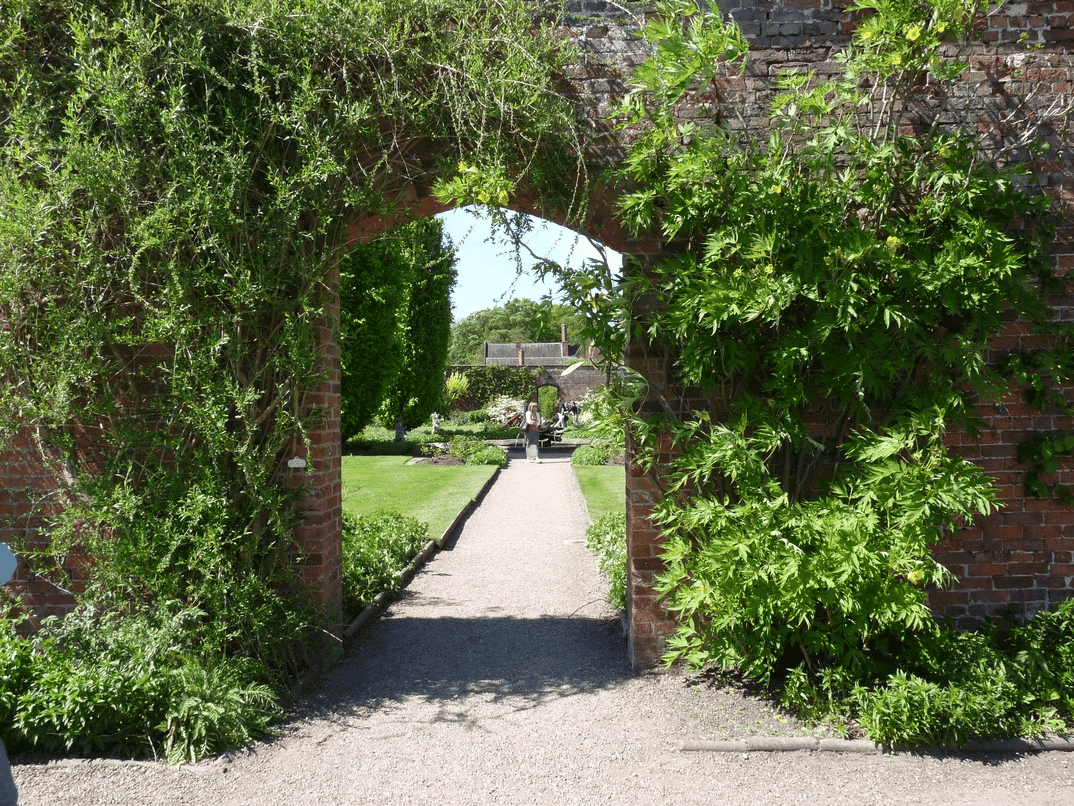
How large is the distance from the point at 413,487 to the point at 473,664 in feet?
29.2

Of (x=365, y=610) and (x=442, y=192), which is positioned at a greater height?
(x=442, y=192)

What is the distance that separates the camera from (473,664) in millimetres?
4801

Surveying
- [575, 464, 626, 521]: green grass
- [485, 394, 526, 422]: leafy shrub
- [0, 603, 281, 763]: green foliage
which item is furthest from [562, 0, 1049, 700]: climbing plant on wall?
[485, 394, 526, 422]: leafy shrub

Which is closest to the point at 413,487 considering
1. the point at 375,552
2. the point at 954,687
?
the point at 375,552

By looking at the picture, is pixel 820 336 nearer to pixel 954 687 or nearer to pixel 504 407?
pixel 954 687

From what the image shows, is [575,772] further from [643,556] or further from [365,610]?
[365,610]

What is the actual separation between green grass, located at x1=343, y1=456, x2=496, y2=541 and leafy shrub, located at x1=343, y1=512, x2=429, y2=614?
0.72m

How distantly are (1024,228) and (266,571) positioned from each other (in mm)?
4742

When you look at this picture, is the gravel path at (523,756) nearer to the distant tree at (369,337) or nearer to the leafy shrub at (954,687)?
the leafy shrub at (954,687)

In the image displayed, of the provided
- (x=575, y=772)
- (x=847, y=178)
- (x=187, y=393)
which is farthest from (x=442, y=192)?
(x=575, y=772)

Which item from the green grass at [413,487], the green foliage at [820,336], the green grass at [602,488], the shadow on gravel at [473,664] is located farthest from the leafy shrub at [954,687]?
the green grass at [413,487]

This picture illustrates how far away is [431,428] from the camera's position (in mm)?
26594

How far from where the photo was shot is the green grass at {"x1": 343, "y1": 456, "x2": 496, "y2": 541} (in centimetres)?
1075

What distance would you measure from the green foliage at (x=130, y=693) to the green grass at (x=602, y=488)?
5636 mm
